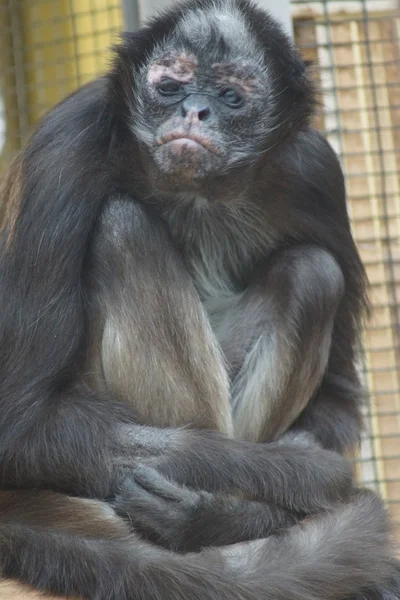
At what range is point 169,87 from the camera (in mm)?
5203

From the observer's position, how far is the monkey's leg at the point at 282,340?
18.0ft

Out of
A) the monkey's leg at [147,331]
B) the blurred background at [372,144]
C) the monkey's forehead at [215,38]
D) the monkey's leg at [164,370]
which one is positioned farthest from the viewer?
the blurred background at [372,144]

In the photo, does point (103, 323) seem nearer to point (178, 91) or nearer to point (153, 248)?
point (153, 248)

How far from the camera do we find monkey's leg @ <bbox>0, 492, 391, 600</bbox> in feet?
14.9

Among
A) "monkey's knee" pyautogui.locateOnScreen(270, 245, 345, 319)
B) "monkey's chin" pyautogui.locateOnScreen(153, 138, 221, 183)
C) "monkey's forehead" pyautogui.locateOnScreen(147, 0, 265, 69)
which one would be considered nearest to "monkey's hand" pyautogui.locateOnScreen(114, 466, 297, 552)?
"monkey's knee" pyautogui.locateOnScreen(270, 245, 345, 319)

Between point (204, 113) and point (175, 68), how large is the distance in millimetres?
274

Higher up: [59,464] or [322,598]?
[59,464]

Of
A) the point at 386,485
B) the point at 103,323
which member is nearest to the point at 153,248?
the point at 103,323

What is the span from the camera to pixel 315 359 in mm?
5555

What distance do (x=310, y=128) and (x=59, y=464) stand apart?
2134 millimetres

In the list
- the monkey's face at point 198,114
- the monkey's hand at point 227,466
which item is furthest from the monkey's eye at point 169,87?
the monkey's hand at point 227,466

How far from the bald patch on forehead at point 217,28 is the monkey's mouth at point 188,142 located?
463 millimetres

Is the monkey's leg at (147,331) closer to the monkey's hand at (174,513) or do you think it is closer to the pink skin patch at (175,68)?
the monkey's hand at (174,513)

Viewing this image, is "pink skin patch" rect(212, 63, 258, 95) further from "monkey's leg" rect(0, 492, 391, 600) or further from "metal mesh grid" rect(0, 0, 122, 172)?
"metal mesh grid" rect(0, 0, 122, 172)
